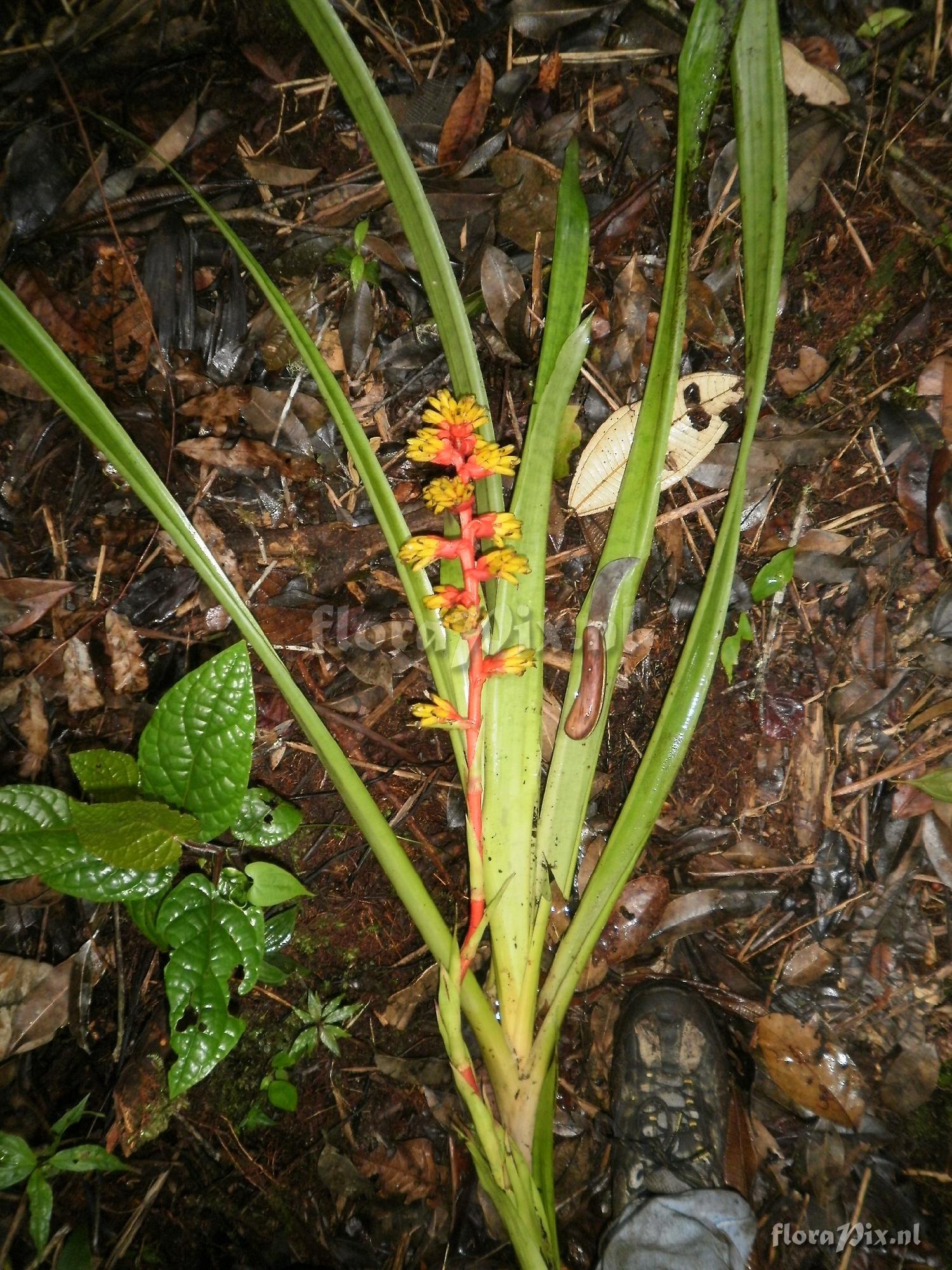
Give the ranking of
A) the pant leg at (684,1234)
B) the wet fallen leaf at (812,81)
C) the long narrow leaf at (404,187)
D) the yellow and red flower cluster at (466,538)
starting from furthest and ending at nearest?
the wet fallen leaf at (812,81)
the pant leg at (684,1234)
the long narrow leaf at (404,187)
the yellow and red flower cluster at (466,538)

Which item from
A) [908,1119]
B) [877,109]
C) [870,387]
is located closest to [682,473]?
[870,387]

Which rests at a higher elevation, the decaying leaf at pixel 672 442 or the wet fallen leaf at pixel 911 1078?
the decaying leaf at pixel 672 442

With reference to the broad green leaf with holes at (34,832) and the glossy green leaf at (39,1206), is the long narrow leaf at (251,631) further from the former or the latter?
the glossy green leaf at (39,1206)

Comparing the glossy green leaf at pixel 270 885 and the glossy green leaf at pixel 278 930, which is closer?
the glossy green leaf at pixel 270 885

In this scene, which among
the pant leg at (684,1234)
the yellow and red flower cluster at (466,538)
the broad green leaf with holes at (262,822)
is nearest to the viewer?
the yellow and red flower cluster at (466,538)

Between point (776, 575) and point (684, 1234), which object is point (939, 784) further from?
point (684, 1234)

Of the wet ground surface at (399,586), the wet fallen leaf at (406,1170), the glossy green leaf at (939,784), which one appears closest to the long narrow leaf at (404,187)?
the wet ground surface at (399,586)

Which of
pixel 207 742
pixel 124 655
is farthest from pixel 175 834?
pixel 124 655

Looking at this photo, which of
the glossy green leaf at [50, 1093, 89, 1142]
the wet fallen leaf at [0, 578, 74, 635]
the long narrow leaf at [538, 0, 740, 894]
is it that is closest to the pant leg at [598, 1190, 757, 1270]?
the long narrow leaf at [538, 0, 740, 894]
